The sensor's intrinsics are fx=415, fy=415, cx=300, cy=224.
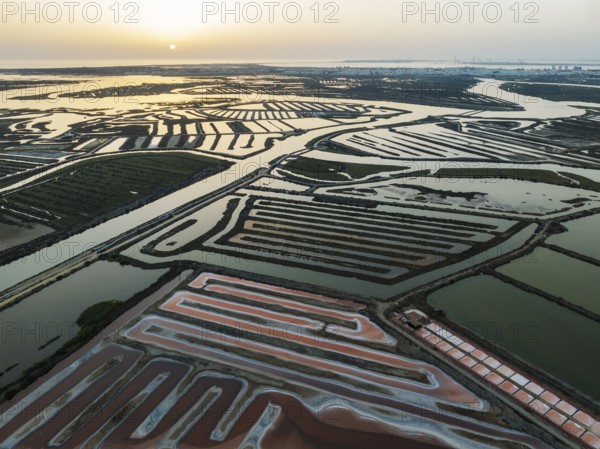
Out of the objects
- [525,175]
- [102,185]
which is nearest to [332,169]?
[525,175]

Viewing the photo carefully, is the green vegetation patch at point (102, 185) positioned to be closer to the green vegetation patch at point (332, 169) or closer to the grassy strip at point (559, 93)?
the green vegetation patch at point (332, 169)

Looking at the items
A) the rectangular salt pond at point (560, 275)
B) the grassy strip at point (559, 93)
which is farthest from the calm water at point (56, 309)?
the grassy strip at point (559, 93)

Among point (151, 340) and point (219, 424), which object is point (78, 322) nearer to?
point (151, 340)

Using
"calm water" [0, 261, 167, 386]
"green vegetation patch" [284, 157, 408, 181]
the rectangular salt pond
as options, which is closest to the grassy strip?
"green vegetation patch" [284, 157, 408, 181]

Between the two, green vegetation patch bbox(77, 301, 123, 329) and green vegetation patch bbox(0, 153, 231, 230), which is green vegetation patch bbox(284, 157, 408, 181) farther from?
green vegetation patch bbox(77, 301, 123, 329)

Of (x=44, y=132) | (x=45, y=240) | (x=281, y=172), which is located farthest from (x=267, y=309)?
(x=44, y=132)

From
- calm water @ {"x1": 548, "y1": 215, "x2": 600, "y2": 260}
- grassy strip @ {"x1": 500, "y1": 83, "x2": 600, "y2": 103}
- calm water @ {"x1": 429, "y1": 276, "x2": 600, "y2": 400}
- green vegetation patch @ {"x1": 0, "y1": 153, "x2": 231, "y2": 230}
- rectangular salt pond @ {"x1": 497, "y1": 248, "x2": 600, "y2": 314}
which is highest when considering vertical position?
grassy strip @ {"x1": 500, "y1": 83, "x2": 600, "y2": 103}
